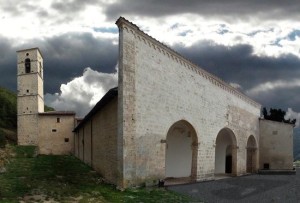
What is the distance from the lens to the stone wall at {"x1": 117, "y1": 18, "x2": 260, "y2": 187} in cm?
1313

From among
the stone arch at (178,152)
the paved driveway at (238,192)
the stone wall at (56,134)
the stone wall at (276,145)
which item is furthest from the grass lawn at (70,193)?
the stone wall at (56,134)

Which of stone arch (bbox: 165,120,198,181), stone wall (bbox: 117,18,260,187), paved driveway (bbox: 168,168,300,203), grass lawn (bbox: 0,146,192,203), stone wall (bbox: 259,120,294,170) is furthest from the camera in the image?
stone wall (bbox: 259,120,294,170)

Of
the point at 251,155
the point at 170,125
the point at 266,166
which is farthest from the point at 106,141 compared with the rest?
the point at 266,166

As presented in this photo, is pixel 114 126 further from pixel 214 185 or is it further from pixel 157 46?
pixel 214 185

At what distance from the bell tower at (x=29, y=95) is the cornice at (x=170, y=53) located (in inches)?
1021

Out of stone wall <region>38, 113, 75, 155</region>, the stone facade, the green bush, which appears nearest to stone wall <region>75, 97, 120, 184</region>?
the green bush

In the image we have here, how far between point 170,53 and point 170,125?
3.44 meters

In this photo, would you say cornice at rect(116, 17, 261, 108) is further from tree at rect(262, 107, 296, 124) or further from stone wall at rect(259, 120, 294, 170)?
tree at rect(262, 107, 296, 124)

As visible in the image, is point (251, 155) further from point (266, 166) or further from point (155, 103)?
point (155, 103)

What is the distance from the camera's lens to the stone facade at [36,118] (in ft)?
129

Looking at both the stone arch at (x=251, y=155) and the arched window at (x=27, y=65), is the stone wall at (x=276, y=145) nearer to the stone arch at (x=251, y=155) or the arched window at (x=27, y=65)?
the stone arch at (x=251, y=155)

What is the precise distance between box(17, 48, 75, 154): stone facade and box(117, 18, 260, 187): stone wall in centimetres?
2515

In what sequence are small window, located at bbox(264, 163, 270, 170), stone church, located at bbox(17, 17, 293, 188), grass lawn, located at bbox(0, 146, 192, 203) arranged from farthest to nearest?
small window, located at bbox(264, 163, 270, 170) < stone church, located at bbox(17, 17, 293, 188) < grass lawn, located at bbox(0, 146, 192, 203)

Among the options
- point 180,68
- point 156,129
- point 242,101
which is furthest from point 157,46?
point 242,101
